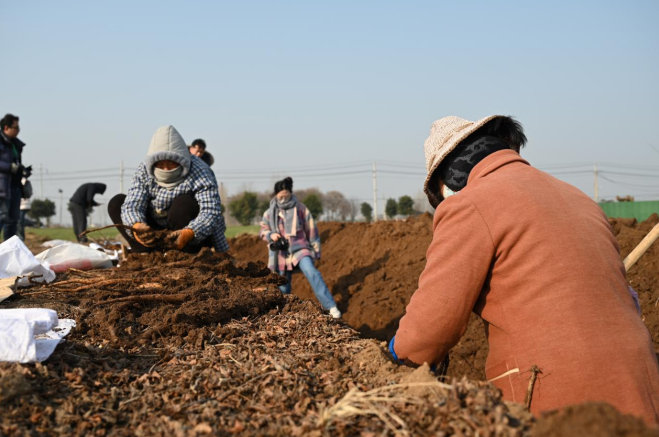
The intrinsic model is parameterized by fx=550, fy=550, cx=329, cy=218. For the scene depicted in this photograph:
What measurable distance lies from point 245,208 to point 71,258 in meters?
30.9

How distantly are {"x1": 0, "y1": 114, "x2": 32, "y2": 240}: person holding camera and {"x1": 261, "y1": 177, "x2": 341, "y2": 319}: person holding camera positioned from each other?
3650 mm

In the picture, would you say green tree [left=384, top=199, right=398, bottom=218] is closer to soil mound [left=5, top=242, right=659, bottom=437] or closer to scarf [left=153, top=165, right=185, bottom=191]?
scarf [left=153, top=165, right=185, bottom=191]

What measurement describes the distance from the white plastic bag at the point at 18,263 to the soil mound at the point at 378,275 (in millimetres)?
4228

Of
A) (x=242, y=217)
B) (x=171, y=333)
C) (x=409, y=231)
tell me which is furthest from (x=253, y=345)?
(x=242, y=217)

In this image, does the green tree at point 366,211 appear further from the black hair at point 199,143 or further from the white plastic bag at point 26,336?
the white plastic bag at point 26,336

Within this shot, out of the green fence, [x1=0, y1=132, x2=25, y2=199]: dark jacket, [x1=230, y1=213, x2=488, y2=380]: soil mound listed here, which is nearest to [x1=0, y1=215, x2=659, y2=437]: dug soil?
[x1=230, y1=213, x2=488, y2=380]: soil mound

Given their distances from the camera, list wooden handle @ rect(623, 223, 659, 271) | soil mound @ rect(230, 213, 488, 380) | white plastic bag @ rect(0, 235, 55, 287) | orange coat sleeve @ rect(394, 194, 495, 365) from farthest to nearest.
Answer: soil mound @ rect(230, 213, 488, 380)
white plastic bag @ rect(0, 235, 55, 287)
wooden handle @ rect(623, 223, 659, 271)
orange coat sleeve @ rect(394, 194, 495, 365)

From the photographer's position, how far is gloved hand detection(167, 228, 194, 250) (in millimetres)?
4695

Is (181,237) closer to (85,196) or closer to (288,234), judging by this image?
(288,234)

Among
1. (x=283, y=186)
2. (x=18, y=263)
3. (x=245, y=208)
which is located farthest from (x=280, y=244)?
(x=245, y=208)

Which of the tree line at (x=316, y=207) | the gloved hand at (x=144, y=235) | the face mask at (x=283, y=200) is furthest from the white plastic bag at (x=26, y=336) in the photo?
the tree line at (x=316, y=207)

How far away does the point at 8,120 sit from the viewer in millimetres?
7844

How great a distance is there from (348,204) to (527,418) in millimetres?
36918

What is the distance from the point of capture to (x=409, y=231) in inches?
473
